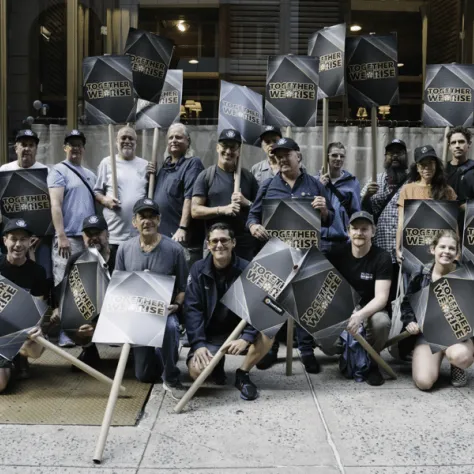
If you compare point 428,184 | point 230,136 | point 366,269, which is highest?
point 230,136

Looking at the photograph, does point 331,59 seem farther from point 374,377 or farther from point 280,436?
point 280,436

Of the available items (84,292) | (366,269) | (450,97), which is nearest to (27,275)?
(84,292)

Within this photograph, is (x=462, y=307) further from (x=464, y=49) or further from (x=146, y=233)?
(x=464, y=49)

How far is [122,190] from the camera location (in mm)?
5867

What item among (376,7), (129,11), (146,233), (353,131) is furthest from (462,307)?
(129,11)

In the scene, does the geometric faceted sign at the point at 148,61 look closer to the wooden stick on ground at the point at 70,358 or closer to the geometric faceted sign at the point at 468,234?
the wooden stick on ground at the point at 70,358

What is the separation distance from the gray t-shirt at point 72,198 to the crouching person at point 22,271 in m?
0.67

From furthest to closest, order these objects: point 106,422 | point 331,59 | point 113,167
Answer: point 331,59, point 113,167, point 106,422

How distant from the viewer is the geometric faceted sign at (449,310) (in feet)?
15.0

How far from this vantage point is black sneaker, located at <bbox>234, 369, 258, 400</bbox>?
14.8ft

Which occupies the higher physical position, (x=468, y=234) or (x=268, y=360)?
(x=468, y=234)

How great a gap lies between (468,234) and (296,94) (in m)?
2.05

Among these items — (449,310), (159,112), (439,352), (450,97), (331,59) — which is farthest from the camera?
(159,112)

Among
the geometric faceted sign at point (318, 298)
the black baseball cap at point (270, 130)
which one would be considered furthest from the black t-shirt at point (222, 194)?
the geometric faceted sign at point (318, 298)
